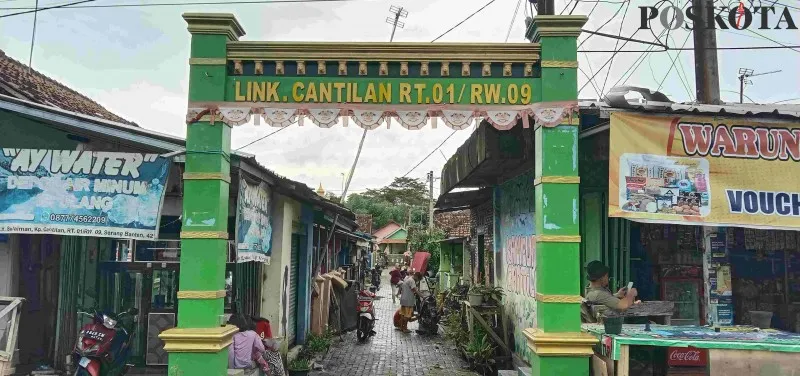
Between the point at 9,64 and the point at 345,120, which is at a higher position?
the point at 9,64

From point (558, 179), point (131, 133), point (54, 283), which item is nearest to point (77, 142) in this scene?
point (131, 133)

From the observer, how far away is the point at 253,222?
7691mm

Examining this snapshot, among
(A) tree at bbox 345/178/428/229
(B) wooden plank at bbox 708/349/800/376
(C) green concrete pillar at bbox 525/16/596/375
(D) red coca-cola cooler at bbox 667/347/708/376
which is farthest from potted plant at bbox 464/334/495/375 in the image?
(A) tree at bbox 345/178/428/229

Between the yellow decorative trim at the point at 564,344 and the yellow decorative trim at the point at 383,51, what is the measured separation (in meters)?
3.02

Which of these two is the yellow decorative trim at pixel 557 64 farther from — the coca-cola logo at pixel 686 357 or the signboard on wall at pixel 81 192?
the signboard on wall at pixel 81 192

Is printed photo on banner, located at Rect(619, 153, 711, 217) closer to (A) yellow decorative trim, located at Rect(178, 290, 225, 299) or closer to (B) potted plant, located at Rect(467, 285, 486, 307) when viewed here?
(A) yellow decorative trim, located at Rect(178, 290, 225, 299)

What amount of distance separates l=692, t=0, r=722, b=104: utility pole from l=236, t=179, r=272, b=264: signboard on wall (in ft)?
23.0

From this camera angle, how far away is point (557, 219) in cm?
630

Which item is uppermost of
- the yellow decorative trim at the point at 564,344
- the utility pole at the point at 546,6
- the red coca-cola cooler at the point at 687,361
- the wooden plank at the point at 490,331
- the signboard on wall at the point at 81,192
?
the utility pole at the point at 546,6

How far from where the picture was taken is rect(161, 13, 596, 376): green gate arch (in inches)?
247

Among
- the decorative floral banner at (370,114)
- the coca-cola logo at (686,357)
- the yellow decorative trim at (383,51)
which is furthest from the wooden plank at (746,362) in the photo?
the yellow decorative trim at (383,51)

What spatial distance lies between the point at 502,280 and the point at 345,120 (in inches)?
243

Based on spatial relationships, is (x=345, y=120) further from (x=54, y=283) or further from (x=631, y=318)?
(x=54, y=283)

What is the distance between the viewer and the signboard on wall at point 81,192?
270 inches
